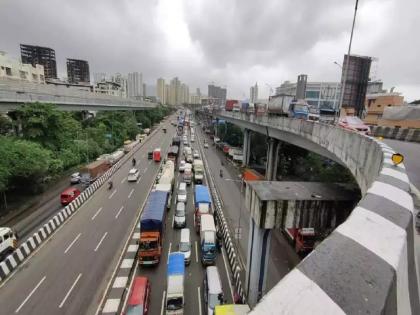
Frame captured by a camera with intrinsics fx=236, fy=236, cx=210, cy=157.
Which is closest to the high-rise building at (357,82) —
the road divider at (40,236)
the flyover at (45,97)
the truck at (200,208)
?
the truck at (200,208)

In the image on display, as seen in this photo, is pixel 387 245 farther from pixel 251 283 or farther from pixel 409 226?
pixel 251 283

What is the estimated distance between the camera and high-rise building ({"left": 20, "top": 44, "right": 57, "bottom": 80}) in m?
147

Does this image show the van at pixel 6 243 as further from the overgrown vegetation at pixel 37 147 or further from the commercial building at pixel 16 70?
the commercial building at pixel 16 70

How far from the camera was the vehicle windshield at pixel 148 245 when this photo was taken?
16.8 metres

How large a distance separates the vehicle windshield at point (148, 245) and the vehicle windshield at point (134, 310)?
4746 millimetres

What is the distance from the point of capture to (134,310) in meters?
12.1

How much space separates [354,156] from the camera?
36.2 feet

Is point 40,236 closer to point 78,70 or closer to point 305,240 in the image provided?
point 305,240

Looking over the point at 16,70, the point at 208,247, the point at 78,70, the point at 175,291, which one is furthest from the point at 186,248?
the point at 78,70

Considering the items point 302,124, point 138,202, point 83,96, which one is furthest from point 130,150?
point 302,124

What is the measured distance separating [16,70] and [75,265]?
63737mm

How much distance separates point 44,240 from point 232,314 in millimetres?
16902

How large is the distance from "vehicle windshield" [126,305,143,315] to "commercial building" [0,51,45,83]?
5119 cm

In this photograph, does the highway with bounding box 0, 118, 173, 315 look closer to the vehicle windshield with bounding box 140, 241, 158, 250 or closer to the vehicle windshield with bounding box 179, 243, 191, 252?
the vehicle windshield with bounding box 140, 241, 158, 250
